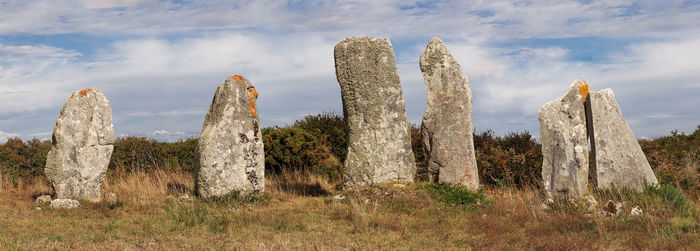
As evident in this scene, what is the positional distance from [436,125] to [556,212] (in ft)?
10.9

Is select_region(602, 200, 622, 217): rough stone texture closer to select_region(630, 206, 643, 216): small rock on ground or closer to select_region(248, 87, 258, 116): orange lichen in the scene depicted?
select_region(630, 206, 643, 216): small rock on ground

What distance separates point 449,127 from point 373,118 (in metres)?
1.74

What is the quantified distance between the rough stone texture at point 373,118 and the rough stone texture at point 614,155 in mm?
4096

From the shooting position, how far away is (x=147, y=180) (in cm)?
1612

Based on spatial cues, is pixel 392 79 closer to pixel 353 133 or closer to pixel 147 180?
pixel 353 133

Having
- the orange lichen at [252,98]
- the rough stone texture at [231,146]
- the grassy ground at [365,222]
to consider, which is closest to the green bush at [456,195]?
the grassy ground at [365,222]

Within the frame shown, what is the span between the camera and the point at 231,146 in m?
13.4

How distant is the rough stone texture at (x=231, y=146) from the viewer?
13328 millimetres

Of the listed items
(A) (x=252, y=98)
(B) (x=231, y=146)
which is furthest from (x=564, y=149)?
(B) (x=231, y=146)

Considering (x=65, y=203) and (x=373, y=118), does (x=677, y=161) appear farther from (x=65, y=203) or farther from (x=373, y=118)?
(x=65, y=203)

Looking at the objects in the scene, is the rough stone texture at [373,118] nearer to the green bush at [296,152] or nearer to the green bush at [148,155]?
the green bush at [296,152]

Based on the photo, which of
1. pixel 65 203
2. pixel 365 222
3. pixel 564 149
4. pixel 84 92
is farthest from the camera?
pixel 84 92

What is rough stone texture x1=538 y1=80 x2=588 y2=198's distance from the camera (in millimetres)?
12523

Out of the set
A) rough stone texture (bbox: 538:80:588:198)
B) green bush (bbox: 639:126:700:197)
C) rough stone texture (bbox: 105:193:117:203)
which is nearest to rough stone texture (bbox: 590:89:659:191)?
rough stone texture (bbox: 538:80:588:198)
